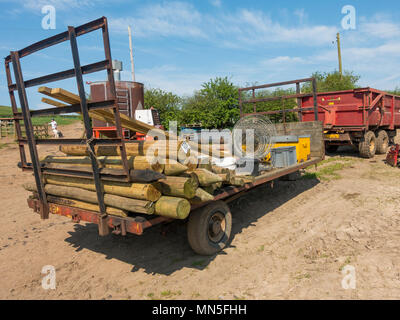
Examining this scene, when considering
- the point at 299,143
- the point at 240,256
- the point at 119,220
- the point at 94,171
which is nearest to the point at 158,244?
the point at 240,256

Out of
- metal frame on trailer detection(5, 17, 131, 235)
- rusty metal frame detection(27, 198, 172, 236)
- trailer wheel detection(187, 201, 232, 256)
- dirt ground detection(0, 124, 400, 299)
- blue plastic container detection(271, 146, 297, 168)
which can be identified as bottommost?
dirt ground detection(0, 124, 400, 299)

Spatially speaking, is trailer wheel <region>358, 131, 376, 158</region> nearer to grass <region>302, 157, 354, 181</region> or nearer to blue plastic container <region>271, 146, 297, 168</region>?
grass <region>302, 157, 354, 181</region>

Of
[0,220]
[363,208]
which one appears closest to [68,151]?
[0,220]

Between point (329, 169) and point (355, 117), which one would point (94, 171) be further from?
point (355, 117)

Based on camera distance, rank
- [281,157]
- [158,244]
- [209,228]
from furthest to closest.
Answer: [281,157] < [158,244] < [209,228]

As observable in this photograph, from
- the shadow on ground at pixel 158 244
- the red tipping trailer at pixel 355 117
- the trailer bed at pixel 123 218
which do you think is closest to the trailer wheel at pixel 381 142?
the red tipping trailer at pixel 355 117

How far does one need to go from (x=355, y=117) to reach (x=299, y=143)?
5760 millimetres

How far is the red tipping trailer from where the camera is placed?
10898 mm

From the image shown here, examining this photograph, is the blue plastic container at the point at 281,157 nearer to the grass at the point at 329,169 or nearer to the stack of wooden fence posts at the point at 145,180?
the stack of wooden fence posts at the point at 145,180

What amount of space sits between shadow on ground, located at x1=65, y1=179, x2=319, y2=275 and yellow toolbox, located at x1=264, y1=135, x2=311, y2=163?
1210 millimetres

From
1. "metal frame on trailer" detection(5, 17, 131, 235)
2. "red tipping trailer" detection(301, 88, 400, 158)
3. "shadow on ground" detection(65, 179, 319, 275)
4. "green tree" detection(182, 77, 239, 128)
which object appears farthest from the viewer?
"green tree" detection(182, 77, 239, 128)

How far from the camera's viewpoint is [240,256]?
422cm

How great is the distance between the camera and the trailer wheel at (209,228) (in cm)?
397

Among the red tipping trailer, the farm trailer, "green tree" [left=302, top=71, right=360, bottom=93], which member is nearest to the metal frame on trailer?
the farm trailer
